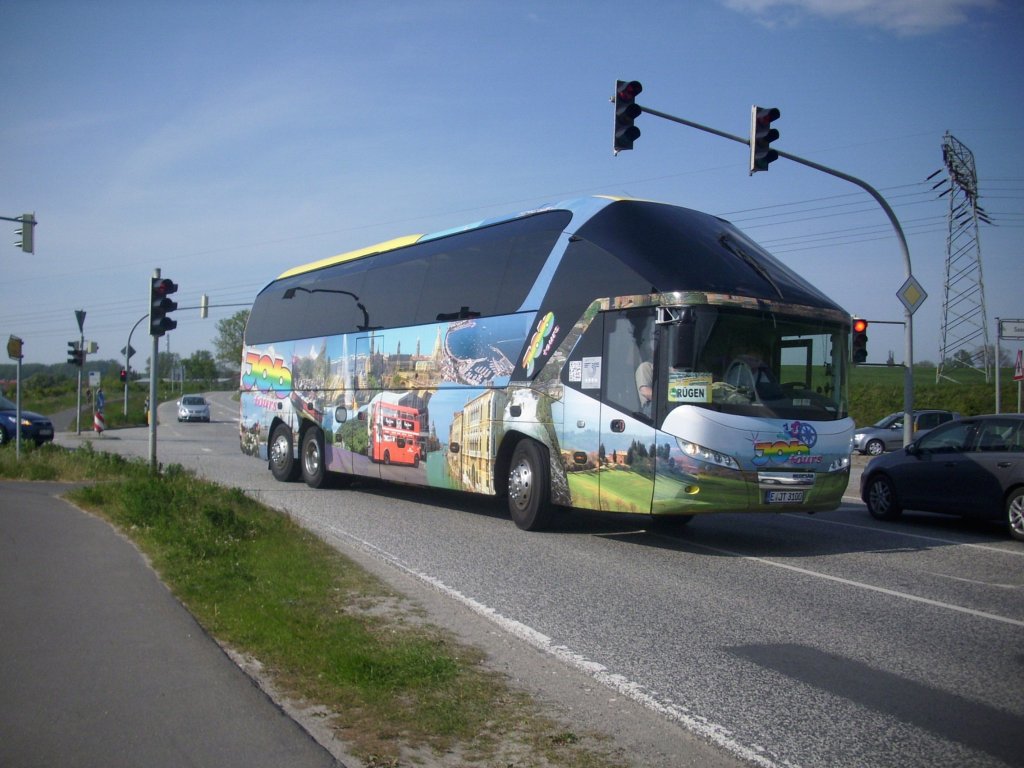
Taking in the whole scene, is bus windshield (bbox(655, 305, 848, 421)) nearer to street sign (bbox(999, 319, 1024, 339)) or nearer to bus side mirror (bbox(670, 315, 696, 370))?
bus side mirror (bbox(670, 315, 696, 370))

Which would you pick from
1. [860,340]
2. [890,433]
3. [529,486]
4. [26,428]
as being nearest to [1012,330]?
[890,433]

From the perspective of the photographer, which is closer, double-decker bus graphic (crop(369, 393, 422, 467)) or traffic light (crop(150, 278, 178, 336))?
double-decker bus graphic (crop(369, 393, 422, 467))

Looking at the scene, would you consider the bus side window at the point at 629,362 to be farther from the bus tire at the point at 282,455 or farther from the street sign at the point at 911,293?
the street sign at the point at 911,293

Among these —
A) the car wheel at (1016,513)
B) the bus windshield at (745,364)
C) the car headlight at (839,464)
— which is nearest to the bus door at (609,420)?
the bus windshield at (745,364)

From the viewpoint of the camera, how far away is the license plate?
10109 millimetres

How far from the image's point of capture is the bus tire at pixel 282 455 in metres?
18.5

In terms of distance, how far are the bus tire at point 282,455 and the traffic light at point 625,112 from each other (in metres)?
8.33

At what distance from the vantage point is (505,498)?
500 inches

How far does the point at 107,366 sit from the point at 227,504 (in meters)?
143

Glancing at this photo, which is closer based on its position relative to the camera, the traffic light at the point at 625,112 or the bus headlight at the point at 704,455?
the bus headlight at the point at 704,455

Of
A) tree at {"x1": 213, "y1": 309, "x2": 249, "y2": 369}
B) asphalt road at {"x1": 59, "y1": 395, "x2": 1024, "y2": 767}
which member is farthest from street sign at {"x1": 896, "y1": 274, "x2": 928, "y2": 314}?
tree at {"x1": 213, "y1": 309, "x2": 249, "y2": 369}

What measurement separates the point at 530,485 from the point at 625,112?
6.84 metres

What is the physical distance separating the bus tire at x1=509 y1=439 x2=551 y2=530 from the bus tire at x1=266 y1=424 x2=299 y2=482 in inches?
295

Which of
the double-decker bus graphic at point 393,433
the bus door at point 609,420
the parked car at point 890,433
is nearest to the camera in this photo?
the bus door at point 609,420
